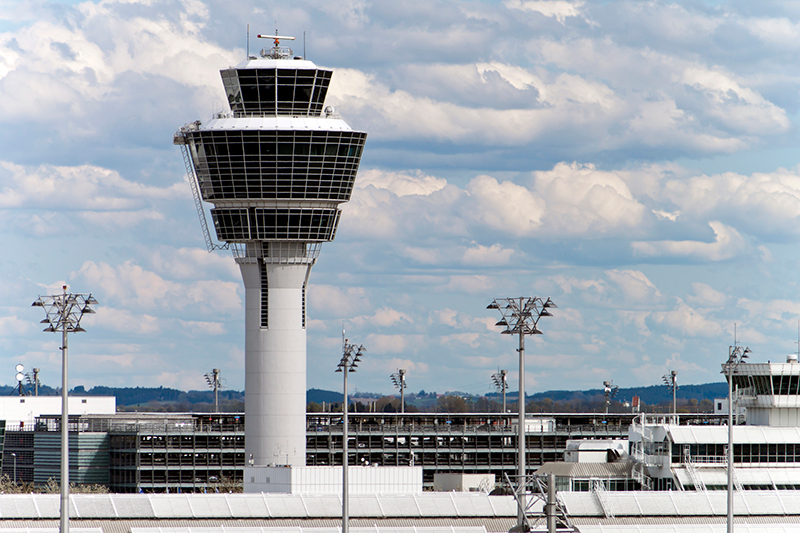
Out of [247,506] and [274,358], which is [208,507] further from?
[274,358]

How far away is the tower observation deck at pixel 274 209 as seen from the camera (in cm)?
12438

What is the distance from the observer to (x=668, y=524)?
9338 cm

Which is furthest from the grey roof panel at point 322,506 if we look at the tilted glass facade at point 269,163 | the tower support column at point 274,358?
the tilted glass facade at point 269,163

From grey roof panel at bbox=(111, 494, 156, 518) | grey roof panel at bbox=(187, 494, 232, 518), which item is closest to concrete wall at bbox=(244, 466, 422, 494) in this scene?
grey roof panel at bbox=(187, 494, 232, 518)

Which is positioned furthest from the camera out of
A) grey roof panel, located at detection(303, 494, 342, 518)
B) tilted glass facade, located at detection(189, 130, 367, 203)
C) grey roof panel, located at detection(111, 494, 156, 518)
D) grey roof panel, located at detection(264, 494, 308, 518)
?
tilted glass facade, located at detection(189, 130, 367, 203)

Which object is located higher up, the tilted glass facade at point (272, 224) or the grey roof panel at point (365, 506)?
the tilted glass facade at point (272, 224)

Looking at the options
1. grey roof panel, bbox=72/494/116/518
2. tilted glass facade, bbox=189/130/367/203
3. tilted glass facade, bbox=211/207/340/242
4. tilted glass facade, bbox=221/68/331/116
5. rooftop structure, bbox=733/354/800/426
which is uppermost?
tilted glass facade, bbox=221/68/331/116

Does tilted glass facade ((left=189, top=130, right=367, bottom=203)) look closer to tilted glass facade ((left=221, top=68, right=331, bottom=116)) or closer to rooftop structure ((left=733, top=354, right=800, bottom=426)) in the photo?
tilted glass facade ((left=221, top=68, right=331, bottom=116))

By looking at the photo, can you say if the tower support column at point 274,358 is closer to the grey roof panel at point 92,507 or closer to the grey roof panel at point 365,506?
Answer: the grey roof panel at point 365,506

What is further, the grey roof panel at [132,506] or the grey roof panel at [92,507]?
the grey roof panel at [132,506]

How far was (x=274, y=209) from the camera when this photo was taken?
125 meters

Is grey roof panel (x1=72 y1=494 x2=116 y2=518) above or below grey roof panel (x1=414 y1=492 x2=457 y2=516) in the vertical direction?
above

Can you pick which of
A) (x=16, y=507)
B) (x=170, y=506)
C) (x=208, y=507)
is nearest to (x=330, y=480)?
(x=208, y=507)

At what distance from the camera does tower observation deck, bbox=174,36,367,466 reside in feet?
408
